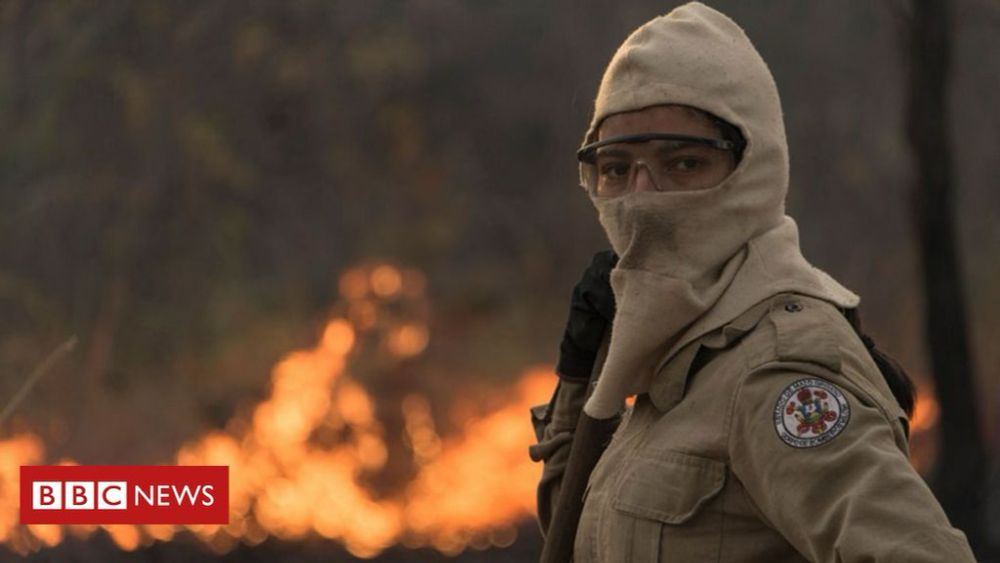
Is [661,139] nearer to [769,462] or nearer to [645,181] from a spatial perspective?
[645,181]

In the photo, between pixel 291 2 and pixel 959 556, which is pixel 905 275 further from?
pixel 959 556

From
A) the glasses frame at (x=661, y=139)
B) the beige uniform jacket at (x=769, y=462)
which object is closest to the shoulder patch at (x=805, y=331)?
the beige uniform jacket at (x=769, y=462)

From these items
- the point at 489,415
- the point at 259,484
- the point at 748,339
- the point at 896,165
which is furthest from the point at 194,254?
the point at 748,339

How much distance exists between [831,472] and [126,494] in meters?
5.05

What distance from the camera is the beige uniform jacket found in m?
1.70

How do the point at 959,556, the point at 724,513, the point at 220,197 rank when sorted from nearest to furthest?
1. the point at 959,556
2. the point at 724,513
3. the point at 220,197

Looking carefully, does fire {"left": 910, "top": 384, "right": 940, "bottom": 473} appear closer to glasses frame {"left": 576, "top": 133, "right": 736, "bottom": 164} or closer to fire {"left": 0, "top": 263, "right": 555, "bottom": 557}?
fire {"left": 0, "top": 263, "right": 555, "bottom": 557}

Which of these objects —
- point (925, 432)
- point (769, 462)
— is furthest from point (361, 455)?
point (769, 462)

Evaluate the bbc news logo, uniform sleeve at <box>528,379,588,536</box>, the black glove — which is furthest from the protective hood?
the bbc news logo

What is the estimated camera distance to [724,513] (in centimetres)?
188

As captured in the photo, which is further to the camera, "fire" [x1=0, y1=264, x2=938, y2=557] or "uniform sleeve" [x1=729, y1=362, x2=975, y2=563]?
"fire" [x1=0, y1=264, x2=938, y2=557]

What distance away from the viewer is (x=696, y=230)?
6.75ft

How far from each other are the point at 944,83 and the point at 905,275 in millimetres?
734

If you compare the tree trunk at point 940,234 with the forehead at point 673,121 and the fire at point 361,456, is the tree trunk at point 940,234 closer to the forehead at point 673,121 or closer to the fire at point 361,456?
the fire at point 361,456
